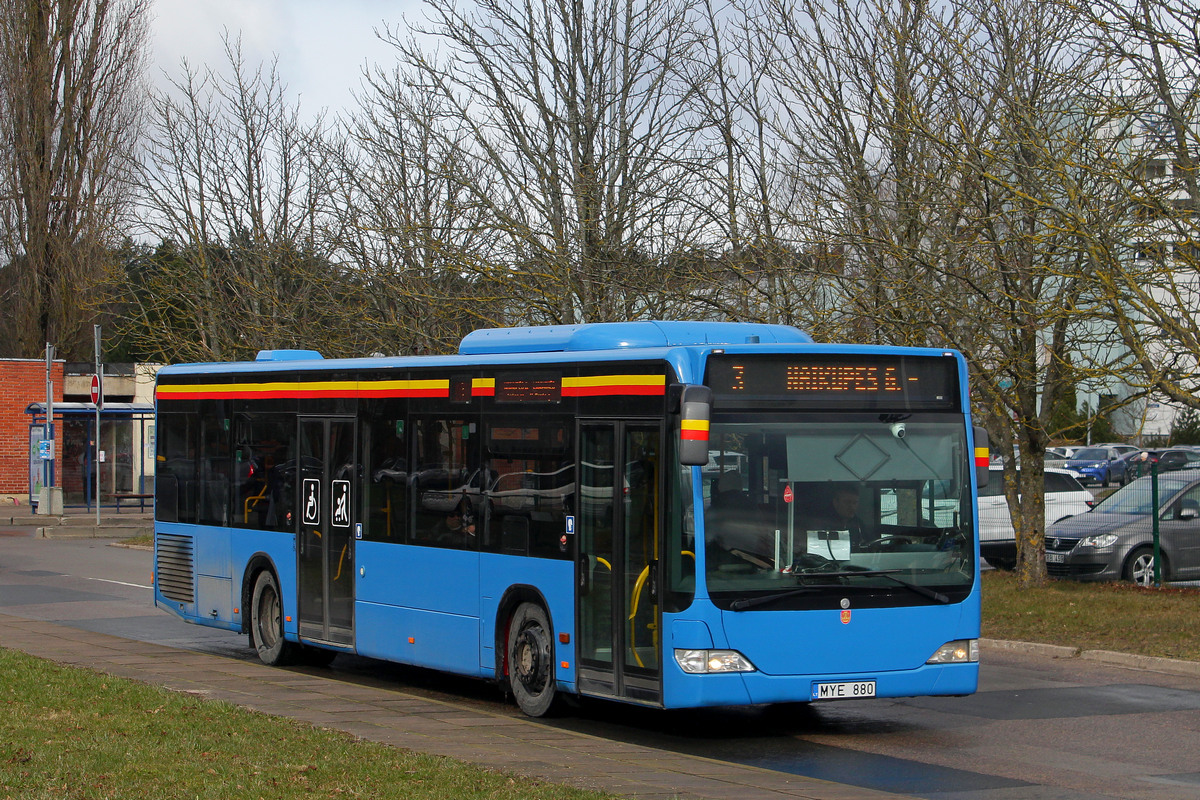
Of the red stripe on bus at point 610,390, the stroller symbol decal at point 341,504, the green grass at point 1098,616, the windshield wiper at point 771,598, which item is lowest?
the green grass at point 1098,616

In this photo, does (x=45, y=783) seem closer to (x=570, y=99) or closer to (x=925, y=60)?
(x=925, y=60)

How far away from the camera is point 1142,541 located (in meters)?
20.3

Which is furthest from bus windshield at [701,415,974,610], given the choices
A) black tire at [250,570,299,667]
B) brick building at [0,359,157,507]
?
brick building at [0,359,157,507]

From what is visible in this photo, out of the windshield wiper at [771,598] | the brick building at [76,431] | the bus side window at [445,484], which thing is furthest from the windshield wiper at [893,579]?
the brick building at [76,431]

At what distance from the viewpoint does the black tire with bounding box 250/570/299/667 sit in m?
14.4

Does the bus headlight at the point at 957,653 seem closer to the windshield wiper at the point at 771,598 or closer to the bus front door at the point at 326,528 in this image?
the windshield wiper at the point at 771,598

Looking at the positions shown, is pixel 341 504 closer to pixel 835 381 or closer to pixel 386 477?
pixel 386 477

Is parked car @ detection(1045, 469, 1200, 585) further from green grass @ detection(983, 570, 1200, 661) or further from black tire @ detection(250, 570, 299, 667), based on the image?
black tire @ detection(250, 570, 299, 667)

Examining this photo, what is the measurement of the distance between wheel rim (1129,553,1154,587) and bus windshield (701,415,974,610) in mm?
11114

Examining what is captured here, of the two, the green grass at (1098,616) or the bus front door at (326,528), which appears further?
the green grass at (1098,616)

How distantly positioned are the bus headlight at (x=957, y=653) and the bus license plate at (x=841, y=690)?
0.55 metres

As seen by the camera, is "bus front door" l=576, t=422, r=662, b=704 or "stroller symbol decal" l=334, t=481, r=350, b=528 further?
"stroller symbol decal" l=334, t=481, r=350, b=528

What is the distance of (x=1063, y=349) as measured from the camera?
17.2m

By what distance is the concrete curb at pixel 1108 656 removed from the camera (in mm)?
13570
